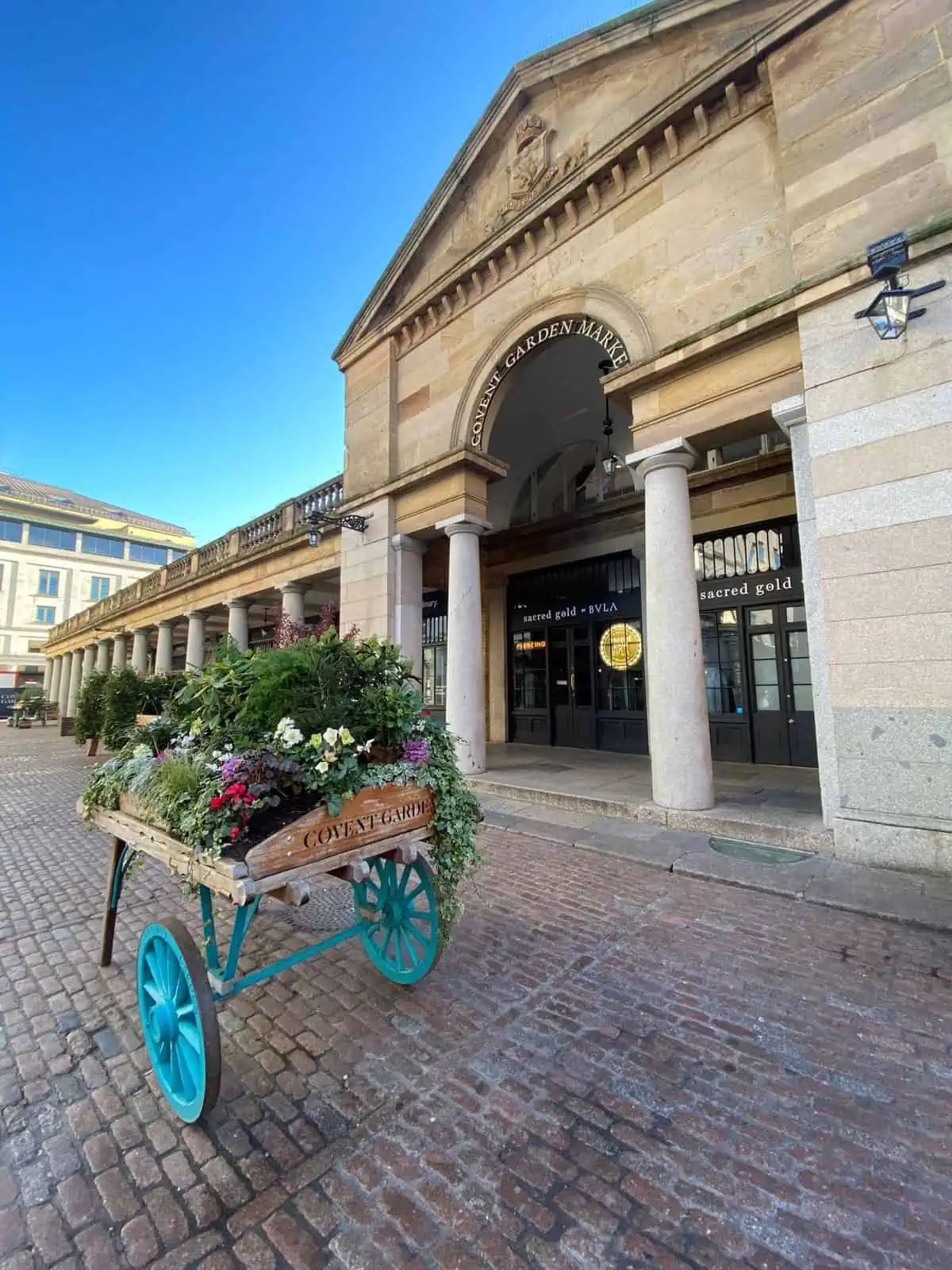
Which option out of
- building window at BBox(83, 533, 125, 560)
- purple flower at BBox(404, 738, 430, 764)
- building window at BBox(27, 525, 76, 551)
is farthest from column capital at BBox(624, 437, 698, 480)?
building window at BBox(83, 533, 125, 560)

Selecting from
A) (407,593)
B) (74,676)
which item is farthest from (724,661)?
(74,676)

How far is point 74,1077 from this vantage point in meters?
2.34

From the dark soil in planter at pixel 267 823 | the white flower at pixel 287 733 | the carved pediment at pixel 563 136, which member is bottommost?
the dark soil in planter at pixel 267 823

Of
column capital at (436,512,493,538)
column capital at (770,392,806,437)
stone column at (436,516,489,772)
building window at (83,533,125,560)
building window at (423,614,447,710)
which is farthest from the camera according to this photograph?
building window at (83,533,125,560)

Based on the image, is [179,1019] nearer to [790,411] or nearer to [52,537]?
[790,411]

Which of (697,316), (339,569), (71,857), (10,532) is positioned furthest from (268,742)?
(10,532)

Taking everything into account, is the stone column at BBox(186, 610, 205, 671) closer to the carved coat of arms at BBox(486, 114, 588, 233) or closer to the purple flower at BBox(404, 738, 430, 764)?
the carved coat of arms at BBox(486, 114, 588, 233)

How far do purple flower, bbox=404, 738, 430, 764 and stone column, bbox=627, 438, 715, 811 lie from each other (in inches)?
161

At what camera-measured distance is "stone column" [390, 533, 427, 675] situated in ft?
31.8

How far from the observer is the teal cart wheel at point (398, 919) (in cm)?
284

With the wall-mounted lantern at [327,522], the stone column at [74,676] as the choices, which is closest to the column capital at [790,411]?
the wall-mounted lantern at [327,522]

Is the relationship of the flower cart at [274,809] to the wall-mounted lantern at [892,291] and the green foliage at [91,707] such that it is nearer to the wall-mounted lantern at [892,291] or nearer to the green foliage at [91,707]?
the wall-mounted lantern at [892,291]

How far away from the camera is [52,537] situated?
159 ft

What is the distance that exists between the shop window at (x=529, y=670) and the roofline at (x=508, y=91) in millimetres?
7690
